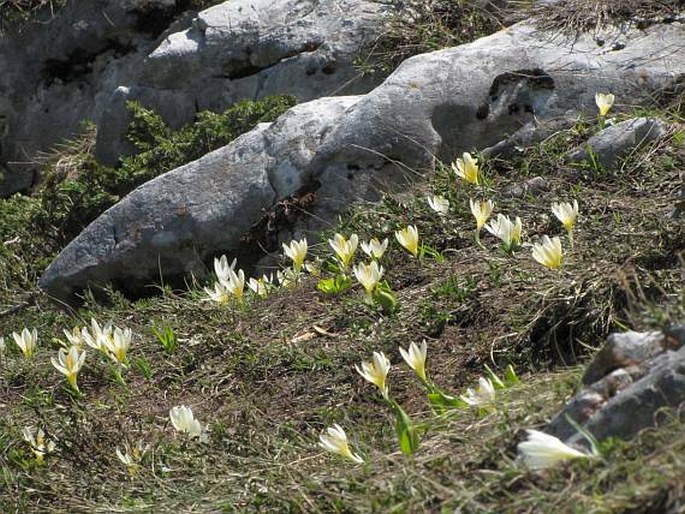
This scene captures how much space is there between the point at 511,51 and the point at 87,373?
2825 millimetres

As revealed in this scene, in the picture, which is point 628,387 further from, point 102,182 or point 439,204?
point 102,182

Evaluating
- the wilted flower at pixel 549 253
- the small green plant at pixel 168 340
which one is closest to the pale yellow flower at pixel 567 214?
the wilted flower at pixel 549 253

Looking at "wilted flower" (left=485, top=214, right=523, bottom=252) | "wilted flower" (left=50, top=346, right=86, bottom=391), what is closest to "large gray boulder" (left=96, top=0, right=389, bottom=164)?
"wilted flower" (left=485, top=214, right=523, bottom=252)

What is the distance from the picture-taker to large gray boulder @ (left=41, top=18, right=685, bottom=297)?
6.33m

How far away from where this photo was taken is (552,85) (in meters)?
6.40

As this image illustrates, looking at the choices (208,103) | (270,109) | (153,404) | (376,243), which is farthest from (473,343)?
(208,103)

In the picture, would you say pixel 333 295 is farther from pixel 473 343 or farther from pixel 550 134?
pixel 550 134

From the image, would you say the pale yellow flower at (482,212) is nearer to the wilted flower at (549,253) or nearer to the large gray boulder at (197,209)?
the wilted flower at (549,253)

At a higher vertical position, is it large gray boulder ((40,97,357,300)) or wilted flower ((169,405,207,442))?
wilted flower ((169,405,207,442))

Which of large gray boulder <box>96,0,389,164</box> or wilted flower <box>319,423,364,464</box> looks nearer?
wilted flower <box>319,423,364,464</box>

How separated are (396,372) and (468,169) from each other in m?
1.43

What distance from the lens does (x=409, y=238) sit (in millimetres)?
5445

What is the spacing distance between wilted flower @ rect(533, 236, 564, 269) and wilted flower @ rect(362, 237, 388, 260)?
2.91 ft

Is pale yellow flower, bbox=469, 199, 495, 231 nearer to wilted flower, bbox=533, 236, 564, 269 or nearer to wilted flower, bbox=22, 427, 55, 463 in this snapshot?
wilted flower, bbox=533, 236, 564, 269
